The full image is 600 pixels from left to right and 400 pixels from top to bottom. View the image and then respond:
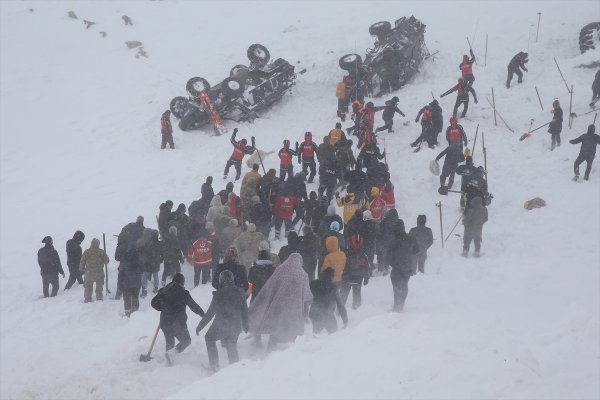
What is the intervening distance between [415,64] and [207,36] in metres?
11.2

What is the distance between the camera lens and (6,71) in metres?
25.0

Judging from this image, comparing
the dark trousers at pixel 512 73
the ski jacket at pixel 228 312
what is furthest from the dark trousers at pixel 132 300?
the dark trousers at pixel 512 73

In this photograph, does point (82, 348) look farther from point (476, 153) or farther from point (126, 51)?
point (126, 51)

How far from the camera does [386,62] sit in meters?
19.8

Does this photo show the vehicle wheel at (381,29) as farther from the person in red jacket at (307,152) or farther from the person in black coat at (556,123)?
the person in red jacket at (307,152)

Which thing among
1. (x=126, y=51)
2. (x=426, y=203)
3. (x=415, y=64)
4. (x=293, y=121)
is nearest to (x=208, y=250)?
(x=426, y=203)

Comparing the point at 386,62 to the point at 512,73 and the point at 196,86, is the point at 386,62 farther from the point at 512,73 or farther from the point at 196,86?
the point at 196,86

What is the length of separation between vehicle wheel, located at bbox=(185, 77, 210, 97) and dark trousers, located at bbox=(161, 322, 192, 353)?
13340 mm

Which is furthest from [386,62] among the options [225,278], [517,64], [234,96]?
[225,278]

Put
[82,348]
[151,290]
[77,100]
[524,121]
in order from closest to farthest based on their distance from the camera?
[82,348] < [151,290] < [524,121] < [77,100]

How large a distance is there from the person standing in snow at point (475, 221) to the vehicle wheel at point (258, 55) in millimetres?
12724

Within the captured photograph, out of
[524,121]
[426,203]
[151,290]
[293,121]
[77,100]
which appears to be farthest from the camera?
[77,100]

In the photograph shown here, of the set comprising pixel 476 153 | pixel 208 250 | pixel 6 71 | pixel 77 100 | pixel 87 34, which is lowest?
pixel 208 250

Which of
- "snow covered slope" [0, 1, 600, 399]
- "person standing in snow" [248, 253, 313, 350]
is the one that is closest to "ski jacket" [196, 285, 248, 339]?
"person standing in snow" [248, 253, 313, 350]
